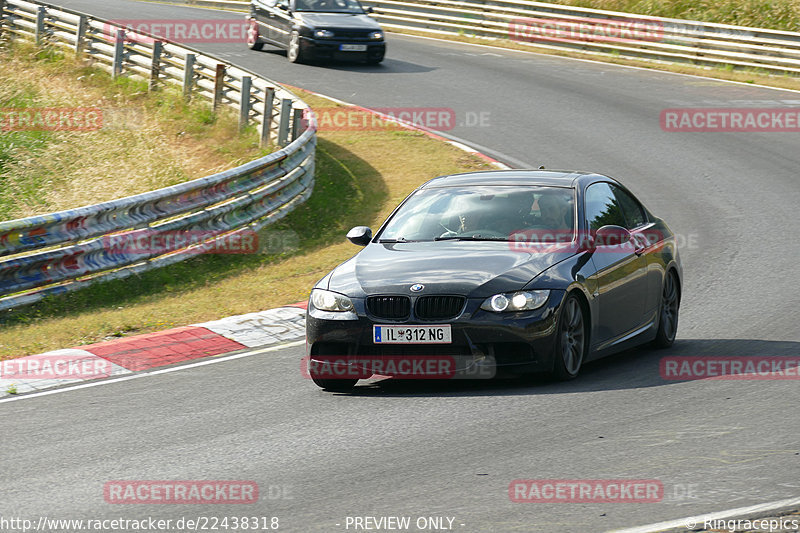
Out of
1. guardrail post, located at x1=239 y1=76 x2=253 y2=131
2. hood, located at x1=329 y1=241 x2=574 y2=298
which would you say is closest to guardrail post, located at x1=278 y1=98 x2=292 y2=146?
guardrail post, located at x1=239 y1=76 x2=253 y2=131

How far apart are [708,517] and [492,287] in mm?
2942

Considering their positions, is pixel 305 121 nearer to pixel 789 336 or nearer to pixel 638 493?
pixel 789 336

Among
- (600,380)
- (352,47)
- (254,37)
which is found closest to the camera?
(600,380)

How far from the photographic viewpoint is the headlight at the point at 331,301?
330 inches

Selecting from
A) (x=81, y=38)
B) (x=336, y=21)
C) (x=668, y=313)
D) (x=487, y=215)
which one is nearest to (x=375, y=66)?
(x=336, y=21)

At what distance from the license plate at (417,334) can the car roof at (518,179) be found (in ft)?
6.36

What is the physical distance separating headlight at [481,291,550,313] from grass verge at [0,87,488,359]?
162 inches

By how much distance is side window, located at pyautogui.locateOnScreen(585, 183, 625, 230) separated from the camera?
947 cm

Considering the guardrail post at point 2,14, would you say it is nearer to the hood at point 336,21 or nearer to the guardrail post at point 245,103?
the hood at point 336,21

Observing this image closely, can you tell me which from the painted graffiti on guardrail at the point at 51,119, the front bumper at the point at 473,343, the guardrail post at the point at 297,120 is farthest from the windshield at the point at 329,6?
the front bumper at the point at 473,343

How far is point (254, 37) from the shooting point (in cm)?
3141

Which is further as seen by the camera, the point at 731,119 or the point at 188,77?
the point at 731,119

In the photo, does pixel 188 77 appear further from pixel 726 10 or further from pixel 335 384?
pixel 726 10

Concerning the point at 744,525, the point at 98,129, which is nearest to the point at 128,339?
the point at 744,525
